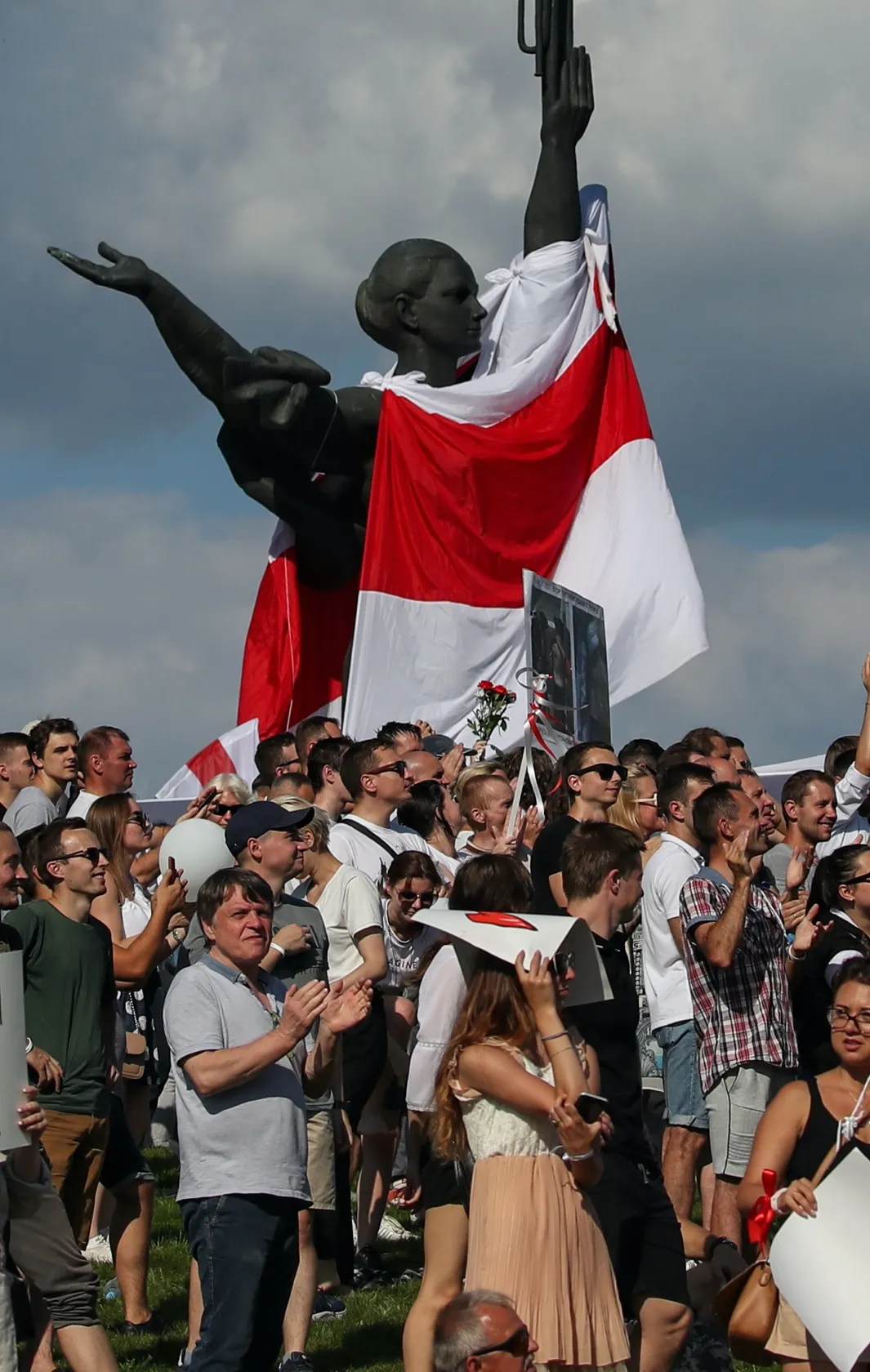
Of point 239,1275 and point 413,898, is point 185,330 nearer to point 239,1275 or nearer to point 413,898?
point 413,898

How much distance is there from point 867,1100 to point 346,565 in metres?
10.4

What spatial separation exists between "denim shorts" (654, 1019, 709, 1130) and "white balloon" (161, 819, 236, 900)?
5.59 feet

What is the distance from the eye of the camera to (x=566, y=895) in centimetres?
555

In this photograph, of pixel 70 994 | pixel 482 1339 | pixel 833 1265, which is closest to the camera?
pixel 482 1339

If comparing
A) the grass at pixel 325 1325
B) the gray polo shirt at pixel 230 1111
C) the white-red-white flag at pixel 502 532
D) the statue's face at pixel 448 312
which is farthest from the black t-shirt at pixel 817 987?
the statue's face at pixel 448 312

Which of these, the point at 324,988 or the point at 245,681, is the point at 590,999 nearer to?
the point at 324,988

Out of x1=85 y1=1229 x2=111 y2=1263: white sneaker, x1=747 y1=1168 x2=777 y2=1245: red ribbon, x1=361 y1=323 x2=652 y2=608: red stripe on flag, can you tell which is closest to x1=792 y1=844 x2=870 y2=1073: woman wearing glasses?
x1=747 y1=1168 x2=777 y2=1245: red ribbon

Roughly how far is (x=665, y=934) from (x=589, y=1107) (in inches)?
109

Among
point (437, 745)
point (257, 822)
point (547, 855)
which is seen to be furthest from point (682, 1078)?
point (437, 745)

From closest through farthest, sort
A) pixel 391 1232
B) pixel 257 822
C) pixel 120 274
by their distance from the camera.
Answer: pixel 257 822
pixel 391 1232
pixel 120 274

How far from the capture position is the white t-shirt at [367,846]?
7.94 meters

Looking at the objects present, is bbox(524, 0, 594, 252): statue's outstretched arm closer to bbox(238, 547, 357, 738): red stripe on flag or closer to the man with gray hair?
bbox(238, 547, 357, 738): red stripe on flag

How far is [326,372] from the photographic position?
14.0m

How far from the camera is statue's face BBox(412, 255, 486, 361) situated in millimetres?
14906
